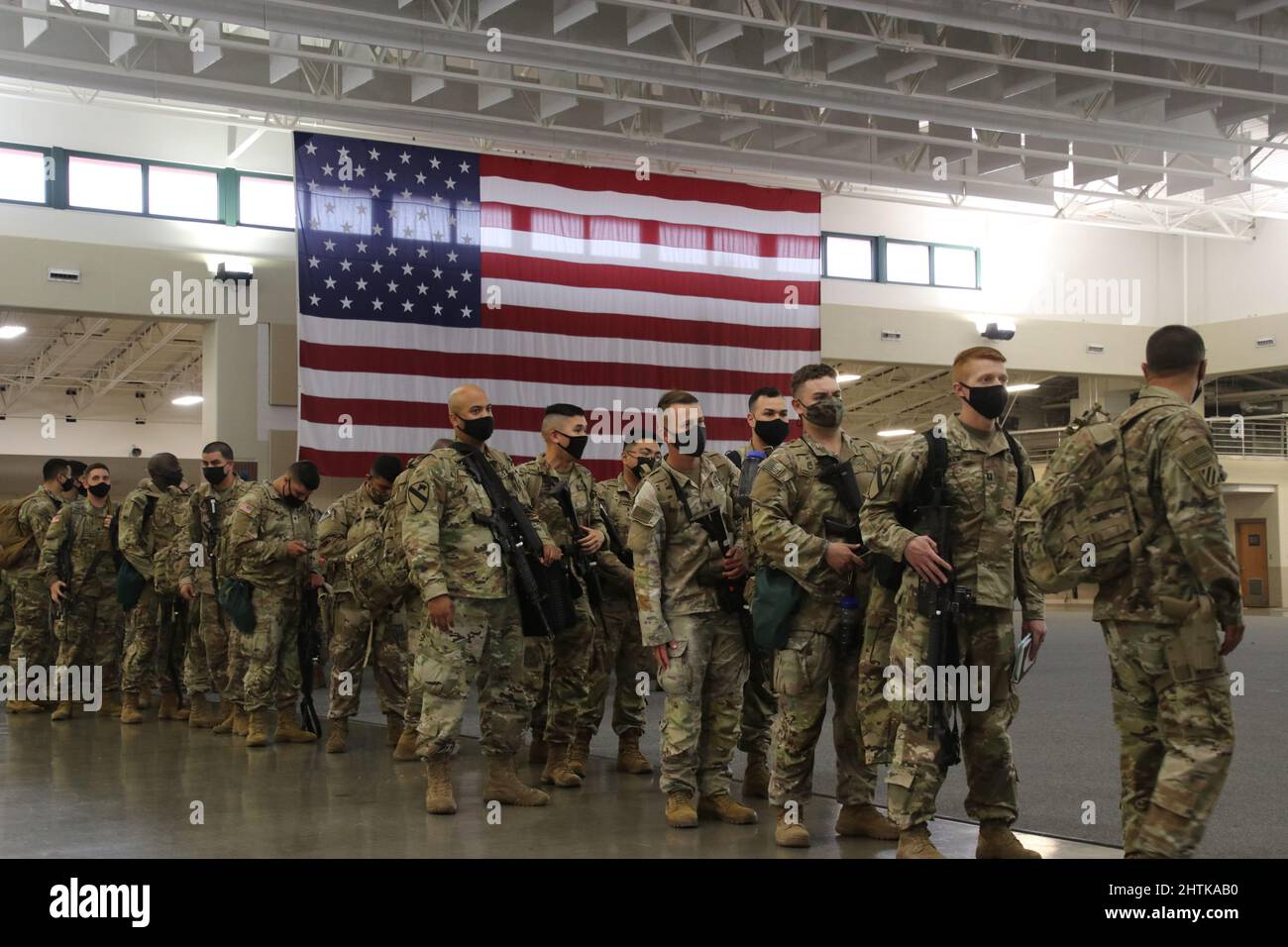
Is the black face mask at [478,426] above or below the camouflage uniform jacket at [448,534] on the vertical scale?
above

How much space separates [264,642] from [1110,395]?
17980mm

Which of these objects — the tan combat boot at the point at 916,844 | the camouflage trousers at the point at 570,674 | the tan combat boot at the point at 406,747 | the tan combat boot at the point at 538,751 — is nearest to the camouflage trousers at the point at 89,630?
the tan combat boot at the point at 406,747

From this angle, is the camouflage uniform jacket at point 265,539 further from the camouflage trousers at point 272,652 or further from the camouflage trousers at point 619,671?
the camouflage trousers at point 619,671

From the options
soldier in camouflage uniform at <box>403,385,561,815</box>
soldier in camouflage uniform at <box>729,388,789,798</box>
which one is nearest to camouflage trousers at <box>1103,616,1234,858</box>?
soldier in camouflage uniform at <box>729,388,789,798</box>

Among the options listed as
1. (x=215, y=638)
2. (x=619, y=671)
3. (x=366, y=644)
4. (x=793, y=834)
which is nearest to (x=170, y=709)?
(x=215, y=638)

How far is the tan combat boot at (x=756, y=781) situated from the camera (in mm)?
5684

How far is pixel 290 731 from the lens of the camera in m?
7.74

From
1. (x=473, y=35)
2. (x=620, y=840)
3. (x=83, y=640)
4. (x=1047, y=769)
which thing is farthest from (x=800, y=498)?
(x=473, y=35)

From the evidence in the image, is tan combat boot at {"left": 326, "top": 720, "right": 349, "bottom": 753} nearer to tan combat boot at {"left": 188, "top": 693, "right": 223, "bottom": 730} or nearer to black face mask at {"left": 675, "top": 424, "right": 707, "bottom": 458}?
tan combat boot at {"left": 188, "top": 693, "right": 223, "bottom": 730}

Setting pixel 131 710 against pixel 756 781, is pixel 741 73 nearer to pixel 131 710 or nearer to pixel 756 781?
pixel 131 710

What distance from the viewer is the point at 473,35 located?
11227mm

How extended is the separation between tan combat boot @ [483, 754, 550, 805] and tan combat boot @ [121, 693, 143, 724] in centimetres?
429

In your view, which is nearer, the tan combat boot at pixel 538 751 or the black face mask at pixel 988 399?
the black face mask at pixel 988 399

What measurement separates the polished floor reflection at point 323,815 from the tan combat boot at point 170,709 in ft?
4.97
